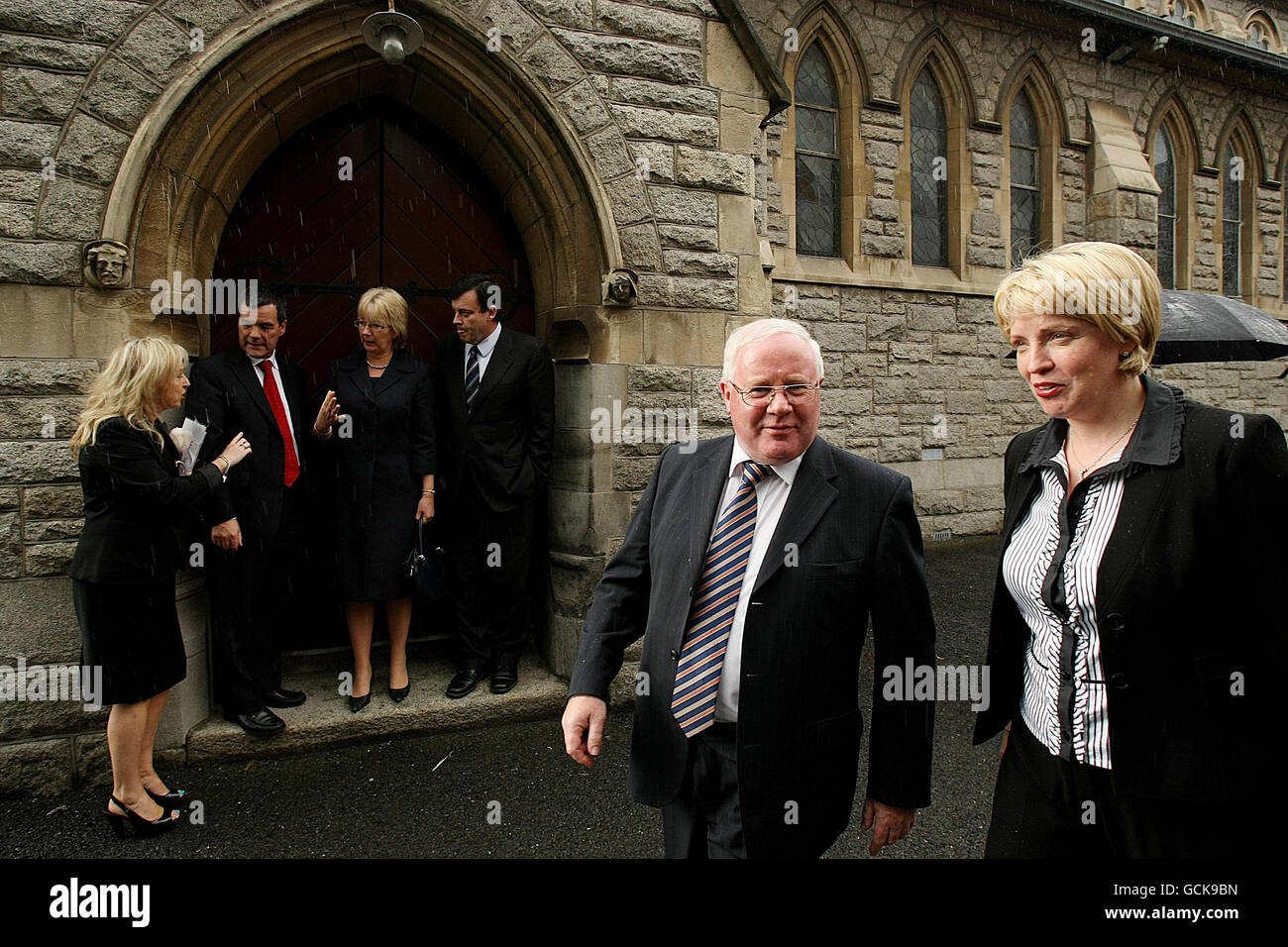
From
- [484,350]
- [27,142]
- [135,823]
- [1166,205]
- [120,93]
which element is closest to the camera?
[135,823]

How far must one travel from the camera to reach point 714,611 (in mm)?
1897

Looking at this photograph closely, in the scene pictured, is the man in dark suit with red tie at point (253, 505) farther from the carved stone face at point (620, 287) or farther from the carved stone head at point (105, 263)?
the carved stone face at point (620, 287)

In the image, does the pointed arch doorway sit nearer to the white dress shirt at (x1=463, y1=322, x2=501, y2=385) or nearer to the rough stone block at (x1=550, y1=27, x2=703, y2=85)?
the white dress shirt at (x1=463, y1=322, x2=501, y2=385)

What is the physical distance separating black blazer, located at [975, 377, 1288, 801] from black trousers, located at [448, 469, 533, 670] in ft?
10.8

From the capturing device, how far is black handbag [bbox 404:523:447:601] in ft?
13.3

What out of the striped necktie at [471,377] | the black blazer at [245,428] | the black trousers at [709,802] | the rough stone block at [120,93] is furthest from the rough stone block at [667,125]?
the black trousers at [709,802]

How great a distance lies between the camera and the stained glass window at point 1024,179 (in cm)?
941

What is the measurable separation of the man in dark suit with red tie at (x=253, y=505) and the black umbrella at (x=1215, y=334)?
5125 mm

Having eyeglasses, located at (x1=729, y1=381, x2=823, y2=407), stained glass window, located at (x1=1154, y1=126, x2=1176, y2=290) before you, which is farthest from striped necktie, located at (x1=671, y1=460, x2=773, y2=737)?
stained glass window, located at (x1=1154, y1=126, x2=1176, y2=290)

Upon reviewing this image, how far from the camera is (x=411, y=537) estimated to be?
4.18m

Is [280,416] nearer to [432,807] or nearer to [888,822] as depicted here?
[432,807]

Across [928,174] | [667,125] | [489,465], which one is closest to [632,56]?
[667,125]

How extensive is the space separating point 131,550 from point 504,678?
2.03 metres

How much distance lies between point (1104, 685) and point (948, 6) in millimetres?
9421
